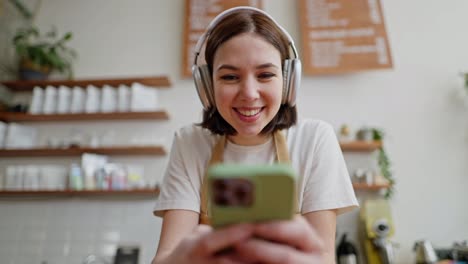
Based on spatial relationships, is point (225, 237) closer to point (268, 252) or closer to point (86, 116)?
point (268, 252)

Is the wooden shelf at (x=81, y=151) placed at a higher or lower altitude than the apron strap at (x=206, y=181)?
higher

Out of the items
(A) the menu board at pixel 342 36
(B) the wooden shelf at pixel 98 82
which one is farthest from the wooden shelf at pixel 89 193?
(A) the menu board at pixel 342 36

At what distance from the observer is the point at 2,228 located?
216 centimetres

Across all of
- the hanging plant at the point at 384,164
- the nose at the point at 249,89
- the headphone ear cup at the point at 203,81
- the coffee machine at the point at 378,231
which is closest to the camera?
the nose at the point at 249,89

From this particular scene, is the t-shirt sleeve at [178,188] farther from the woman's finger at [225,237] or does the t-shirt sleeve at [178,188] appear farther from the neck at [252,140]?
the woman's finger at [225,237]

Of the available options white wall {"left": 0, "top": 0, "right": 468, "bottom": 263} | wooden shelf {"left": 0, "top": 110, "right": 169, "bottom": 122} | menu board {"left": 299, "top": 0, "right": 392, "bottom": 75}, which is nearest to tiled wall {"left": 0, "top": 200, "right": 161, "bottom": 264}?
white wall {"left": 0, "top": 0, "right": 468, "bottom": 263}

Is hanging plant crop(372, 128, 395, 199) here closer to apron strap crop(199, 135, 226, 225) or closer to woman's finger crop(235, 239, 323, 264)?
apron strap crop(199, 135, 226, 225)

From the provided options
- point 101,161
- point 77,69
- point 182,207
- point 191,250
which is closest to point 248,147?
point 182,207

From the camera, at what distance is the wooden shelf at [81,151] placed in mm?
2133

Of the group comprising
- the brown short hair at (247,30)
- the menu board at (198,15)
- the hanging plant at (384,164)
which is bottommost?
the hanging plant at (384,164)

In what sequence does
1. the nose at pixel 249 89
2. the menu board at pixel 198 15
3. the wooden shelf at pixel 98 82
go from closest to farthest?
the nose at pixel 249 89 < the wooden shelf at pixel 98 82 < the menu board at pixel 198 15

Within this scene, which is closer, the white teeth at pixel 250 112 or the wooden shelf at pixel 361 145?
the white teeth at pixel 250 112

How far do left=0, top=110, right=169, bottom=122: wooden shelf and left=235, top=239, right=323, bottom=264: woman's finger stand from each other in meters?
1.89

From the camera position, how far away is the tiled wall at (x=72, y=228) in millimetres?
2066
